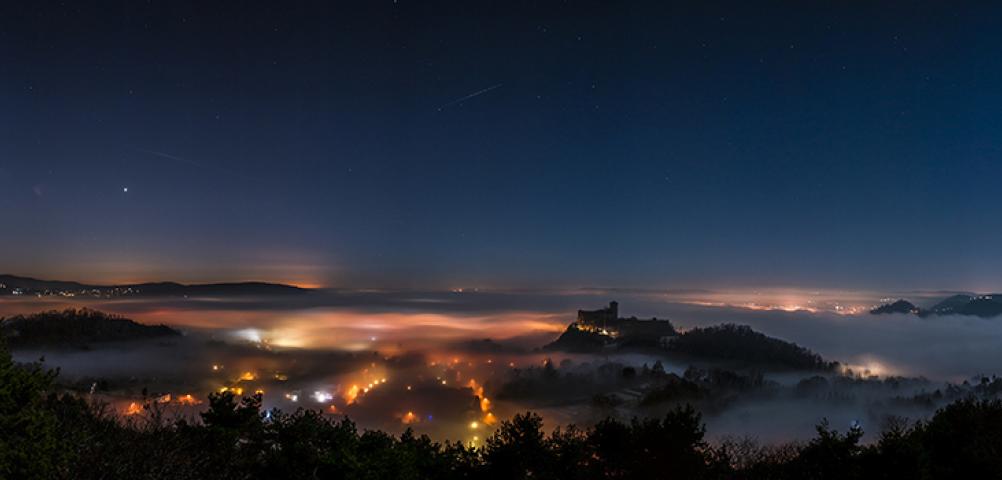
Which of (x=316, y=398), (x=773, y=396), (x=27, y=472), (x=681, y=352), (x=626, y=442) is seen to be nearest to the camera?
(x=27, y=472)

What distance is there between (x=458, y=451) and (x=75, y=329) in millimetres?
175733

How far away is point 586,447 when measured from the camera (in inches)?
891

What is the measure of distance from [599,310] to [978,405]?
16335 cm

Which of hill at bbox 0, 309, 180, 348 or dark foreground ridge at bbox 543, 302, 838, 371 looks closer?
hill at bbox 0, 309, 180, 348

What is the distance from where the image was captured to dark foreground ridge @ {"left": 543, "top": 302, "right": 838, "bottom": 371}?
16975 centimetres

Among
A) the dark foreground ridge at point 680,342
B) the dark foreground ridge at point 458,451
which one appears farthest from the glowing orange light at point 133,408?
the dark foreground ridge at point 680,342

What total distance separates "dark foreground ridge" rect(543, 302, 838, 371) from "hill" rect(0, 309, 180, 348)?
13318 centimetres

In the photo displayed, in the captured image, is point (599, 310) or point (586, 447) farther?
point (599, 310)

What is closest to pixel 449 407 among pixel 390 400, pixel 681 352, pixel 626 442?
pixel 390 400

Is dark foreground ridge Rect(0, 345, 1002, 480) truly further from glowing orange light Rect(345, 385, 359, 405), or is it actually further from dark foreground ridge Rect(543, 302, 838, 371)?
dark foreground ridge Rect(543, 302, 838, 371)

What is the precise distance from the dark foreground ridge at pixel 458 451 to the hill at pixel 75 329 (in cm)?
15212

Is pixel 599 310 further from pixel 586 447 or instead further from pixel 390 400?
pixel 586 447

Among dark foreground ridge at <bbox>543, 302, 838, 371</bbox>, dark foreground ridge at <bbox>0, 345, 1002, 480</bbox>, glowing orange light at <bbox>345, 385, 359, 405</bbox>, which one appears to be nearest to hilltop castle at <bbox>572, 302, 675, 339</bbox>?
dark foreground ridge at <bbox>543, 302, 838, 371</bbox>

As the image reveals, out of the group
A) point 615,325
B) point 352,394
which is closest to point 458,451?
point 352,394
